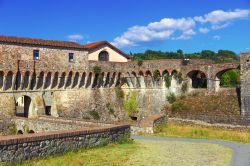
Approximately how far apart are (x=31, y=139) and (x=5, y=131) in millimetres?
17526

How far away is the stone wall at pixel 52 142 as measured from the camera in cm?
1164

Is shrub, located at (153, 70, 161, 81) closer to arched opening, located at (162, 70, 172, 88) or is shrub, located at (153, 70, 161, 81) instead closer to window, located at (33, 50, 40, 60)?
arched opening, located at (162, 70, 172, 88)

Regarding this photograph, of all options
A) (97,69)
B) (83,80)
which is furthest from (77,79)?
(97,69)

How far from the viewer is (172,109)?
35312 millimetres

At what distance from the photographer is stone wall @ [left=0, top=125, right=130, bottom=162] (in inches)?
458

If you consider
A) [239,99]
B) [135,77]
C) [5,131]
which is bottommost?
[5,131]

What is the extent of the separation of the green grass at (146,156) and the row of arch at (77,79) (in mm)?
16999

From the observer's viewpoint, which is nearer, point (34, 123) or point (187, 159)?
point (187, 159)

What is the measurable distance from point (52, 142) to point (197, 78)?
26585mm

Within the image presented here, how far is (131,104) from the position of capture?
128ft

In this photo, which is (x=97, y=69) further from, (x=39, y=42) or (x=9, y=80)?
(x=9, y=80)

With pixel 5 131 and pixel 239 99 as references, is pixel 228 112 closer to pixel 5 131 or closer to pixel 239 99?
pixel 239 99

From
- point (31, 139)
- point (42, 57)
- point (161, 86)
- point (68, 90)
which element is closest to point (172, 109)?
point (161, 86)

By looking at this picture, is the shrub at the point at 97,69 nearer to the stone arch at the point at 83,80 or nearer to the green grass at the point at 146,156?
the stone arch at the point at 83,80
